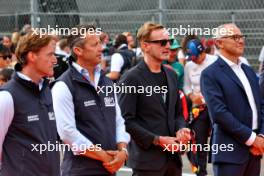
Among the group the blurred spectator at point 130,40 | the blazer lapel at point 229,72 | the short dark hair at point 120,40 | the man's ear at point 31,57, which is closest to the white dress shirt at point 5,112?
the man's ear at point 31,57

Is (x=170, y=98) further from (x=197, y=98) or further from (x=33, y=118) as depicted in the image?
(x=197, y=98)

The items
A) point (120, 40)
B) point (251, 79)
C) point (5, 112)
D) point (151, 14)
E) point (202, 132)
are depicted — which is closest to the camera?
point (5, 112)

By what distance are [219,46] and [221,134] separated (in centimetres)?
87

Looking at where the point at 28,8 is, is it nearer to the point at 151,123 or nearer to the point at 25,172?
the point at 151,123

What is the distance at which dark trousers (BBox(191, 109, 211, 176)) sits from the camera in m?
10.2

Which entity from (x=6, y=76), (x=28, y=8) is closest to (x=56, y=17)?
(x=28, y=8)

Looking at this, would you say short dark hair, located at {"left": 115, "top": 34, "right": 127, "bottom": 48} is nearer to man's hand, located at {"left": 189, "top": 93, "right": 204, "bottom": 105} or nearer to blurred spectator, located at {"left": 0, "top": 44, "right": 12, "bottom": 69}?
man's hand, located at {"left": 189, "top": 93, "right": 204, "bottom": 105}

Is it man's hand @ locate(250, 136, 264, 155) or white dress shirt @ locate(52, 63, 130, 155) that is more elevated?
white dress shirt @ locate(52, 63, 130, 155)

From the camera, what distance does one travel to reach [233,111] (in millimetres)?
7141

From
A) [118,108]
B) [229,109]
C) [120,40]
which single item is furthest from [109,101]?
[120,40]

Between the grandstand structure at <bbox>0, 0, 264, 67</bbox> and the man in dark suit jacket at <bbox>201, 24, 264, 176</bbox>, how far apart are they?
5.72m

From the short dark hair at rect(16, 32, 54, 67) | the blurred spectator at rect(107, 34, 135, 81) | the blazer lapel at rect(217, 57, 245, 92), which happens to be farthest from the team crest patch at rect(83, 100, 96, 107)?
the blurred spectator at rect(107, 34, 135, 81)

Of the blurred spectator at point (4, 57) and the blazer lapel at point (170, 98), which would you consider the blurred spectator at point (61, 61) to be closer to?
the blurred spectator at point (4, 57)

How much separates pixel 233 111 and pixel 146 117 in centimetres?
85
